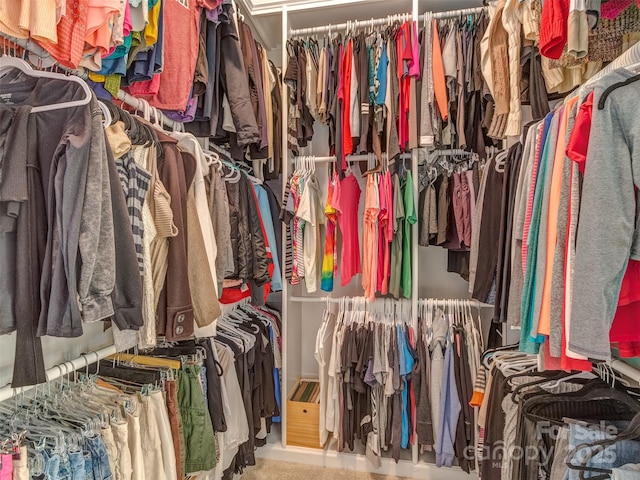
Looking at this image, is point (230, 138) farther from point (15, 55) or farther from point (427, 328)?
point (427, 328)

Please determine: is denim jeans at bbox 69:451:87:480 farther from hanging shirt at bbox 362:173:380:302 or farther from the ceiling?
the ceiling

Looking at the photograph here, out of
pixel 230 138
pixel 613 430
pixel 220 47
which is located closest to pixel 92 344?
pixel 230 138

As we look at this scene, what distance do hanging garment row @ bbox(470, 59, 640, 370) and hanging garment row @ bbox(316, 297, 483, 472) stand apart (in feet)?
3.84

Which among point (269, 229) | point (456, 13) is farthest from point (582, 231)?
point (456, 13)

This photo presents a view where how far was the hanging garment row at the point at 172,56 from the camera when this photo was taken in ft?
3.33

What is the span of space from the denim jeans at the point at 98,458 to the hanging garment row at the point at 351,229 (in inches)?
59.3

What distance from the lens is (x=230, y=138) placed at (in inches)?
82.0

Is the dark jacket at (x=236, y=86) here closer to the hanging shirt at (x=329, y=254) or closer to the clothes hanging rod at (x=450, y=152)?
the hanging shirt at (x=329, y=254)

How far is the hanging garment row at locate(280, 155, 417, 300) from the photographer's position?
7.63 feet

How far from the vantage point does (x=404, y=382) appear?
2.31 metres

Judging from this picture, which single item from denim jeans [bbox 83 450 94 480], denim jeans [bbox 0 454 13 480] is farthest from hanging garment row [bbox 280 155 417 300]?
denim jeans [bbox 0 454 13 480]

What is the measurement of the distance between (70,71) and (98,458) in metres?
1.17

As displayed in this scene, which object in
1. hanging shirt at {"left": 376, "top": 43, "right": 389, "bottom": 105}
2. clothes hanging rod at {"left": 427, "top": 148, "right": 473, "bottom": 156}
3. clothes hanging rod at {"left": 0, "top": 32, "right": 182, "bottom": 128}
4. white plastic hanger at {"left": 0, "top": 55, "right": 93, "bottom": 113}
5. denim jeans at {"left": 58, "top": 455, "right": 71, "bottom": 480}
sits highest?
hanging shirt at {"left": 376, "top": 43, "right": 389, "bottom": 105}

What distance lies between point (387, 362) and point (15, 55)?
2.13 m
